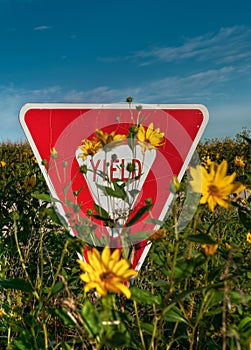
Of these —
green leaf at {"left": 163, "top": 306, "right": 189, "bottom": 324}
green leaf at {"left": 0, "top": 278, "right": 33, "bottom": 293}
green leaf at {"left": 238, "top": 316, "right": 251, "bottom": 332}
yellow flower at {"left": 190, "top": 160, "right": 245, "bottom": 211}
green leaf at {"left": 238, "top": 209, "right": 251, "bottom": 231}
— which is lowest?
green leaf at {"left": 238, "top": 316, "right": 251, "bottom": 332}

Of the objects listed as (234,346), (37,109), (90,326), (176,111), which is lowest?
(234,346)

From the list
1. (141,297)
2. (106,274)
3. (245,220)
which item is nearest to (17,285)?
(141,297)

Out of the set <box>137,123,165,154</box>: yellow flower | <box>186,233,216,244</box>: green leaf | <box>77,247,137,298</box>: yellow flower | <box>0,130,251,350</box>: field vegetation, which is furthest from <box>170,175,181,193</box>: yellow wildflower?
<box>137,123,165,154</box>: yellow flower

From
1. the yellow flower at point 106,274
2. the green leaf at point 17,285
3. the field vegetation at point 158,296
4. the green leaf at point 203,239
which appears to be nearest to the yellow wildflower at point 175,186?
the field vegetation at point 158,296

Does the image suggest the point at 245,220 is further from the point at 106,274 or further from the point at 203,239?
the point at 106,274

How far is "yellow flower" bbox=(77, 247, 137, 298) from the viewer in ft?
2.59

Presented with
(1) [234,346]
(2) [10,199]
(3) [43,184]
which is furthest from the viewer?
(3) [43,184]

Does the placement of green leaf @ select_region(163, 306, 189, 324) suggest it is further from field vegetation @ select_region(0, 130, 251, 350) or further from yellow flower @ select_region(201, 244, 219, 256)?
yellow flower @ select_region(201, 244, 219, 256)

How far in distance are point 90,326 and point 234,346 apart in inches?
16.1

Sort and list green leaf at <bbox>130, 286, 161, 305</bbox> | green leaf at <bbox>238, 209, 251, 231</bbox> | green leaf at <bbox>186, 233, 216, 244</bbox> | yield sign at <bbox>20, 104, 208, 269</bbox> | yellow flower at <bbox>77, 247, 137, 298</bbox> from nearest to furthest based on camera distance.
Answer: yellow flower at <bbox>77, 247, 137, 298</bbox>
green leaf at <bbox>186, 233, 216, 244</bbox>
green leaf at <bbox>130, 286, 161, 305</bbox>
green leaf at <bbox>238, 209, 251, 231</bbox>
yield sign at <bbox>20, 104, 208, 269</bbox>

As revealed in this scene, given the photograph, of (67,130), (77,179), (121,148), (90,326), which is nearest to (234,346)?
(90,326)

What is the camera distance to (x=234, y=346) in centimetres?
113

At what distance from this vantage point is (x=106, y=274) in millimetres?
820

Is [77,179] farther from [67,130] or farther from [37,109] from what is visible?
[37,109]
